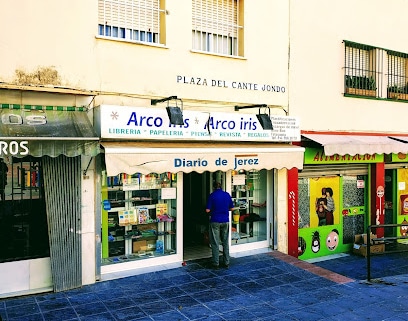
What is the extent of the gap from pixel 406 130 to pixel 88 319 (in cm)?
1194

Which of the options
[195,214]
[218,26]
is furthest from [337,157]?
[218,26]

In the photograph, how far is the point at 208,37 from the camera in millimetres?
10164

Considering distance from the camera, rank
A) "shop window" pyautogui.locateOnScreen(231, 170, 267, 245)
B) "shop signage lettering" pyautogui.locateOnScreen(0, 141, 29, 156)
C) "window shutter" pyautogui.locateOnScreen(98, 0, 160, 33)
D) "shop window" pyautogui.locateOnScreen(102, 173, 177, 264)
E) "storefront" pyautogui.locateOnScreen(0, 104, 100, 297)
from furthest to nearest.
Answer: "shop window" pyautogui.locateOnScreen(231, 170, 267, 245), "shop window" pyautogui.locateOnScreen(102, 173, 177, 264), "window shutter" pyautogui.locateOnScreen(98, 0, 160, 33), "storefront" pyautogui.locateOnScreen(0, 104, 100, 297), "shop signage lettering" pyautogui.locateOnScreen(0, 141, 29, 156)

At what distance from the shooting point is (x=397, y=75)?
45.6 ft

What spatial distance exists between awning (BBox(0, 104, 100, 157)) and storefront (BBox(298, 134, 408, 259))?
5.99 meters

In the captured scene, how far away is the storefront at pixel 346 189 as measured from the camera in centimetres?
1149

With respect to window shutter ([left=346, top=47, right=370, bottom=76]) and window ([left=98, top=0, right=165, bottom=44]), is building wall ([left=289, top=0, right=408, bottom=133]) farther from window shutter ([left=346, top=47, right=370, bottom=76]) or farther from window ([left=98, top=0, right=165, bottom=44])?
window ([left=98, top=0, right=165, bottom=44])

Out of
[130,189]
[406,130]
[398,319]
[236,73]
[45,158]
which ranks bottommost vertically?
[398,319]

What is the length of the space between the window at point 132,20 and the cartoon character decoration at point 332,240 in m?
7.52

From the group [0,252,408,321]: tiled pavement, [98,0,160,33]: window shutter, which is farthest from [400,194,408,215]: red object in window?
[98,0,160,33]: window shutter

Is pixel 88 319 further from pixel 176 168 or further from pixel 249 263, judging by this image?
pixel 249 263

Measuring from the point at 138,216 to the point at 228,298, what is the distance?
2943mm

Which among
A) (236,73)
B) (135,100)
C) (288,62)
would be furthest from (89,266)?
(288,62)

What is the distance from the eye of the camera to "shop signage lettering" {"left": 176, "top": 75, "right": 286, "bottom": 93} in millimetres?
9508
